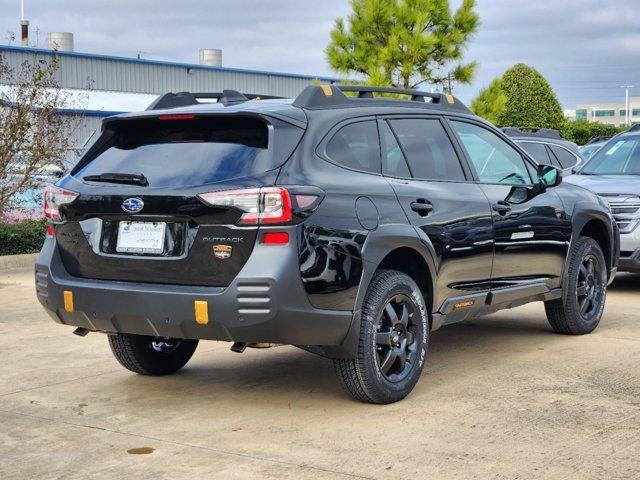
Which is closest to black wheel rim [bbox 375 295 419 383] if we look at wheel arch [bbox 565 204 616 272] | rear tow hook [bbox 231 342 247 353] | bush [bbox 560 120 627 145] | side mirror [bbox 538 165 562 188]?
rear tow hook [bbox 231 342 247 353]

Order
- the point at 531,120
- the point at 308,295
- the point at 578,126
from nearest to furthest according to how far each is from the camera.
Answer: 1. the point at 308,295
2. the point at 531,120
3. the point at 578,126

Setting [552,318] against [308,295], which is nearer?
[308,295]

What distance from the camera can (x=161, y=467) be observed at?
16.3ft

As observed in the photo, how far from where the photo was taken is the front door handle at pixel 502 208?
23.3ft

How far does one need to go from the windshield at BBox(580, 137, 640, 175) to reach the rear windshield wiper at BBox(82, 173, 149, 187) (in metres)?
7.21

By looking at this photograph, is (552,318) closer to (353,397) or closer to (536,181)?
(536,181)

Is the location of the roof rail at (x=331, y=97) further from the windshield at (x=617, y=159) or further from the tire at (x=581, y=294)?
the windshield at (x=617, y=159)

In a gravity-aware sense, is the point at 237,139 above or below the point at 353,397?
above

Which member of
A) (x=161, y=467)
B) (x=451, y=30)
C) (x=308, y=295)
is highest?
(x=451, y=30)

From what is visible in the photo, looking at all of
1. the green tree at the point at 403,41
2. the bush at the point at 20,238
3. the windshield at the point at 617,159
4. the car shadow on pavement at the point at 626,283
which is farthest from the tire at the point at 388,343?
the green tree at the point at 403,41

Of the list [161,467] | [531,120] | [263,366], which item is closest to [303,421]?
[161,467]

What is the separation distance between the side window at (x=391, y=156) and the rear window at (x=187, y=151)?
2.93 feet

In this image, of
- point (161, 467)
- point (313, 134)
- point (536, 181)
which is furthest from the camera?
point (536, 181)

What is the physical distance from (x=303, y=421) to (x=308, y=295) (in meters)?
0.72
